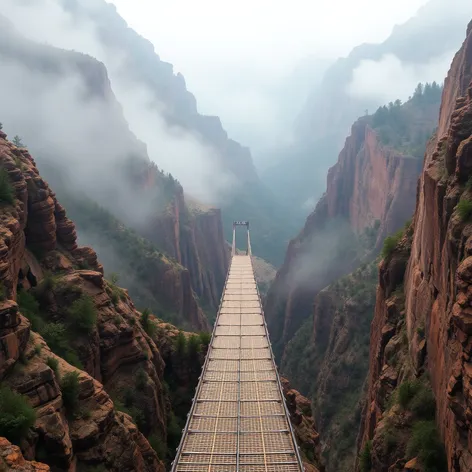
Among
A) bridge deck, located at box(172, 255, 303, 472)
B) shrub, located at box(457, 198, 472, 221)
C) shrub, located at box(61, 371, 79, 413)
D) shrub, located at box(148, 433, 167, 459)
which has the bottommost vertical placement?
shrub, located at box(148, 433, 167, 459)

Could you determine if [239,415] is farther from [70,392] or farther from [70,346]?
[70,346]

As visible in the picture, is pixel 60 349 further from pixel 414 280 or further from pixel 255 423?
pixel 414 280

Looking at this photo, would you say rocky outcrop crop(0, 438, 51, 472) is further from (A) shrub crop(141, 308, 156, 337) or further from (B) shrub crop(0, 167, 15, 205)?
(A) shrub crop(141, 308, 156, 337)

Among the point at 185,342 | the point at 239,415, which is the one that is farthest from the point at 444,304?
the point at 185,342

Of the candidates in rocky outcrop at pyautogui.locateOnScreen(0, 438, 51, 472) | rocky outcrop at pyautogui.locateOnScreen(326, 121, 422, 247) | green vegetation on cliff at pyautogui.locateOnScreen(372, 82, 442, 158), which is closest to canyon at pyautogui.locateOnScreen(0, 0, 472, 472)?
rocky outcrop at pyautogui.locateOnScreen(0, 438, 51, 472)

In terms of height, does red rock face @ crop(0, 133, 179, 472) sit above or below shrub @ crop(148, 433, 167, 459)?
above

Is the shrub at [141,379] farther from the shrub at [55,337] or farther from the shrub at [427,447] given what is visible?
the shrub at [427,447]
